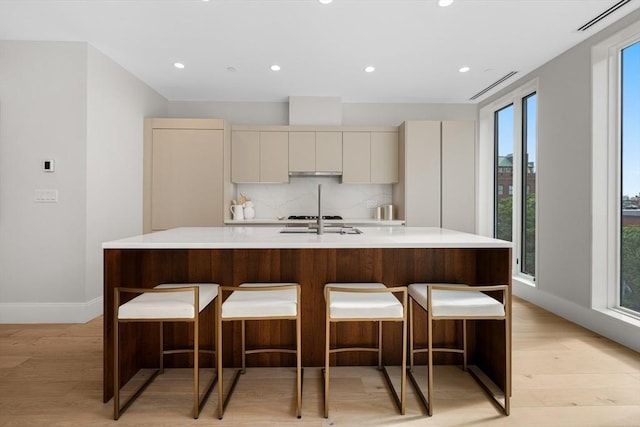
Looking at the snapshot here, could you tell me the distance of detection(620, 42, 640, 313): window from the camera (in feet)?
9.77

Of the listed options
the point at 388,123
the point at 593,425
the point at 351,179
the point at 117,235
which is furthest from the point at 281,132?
the point at 593,425

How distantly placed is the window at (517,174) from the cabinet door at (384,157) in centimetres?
141

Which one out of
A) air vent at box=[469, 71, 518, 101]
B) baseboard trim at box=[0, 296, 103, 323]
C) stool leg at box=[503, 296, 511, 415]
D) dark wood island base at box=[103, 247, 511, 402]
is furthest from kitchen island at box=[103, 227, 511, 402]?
air vent at box=[469, 71, 518, 101]

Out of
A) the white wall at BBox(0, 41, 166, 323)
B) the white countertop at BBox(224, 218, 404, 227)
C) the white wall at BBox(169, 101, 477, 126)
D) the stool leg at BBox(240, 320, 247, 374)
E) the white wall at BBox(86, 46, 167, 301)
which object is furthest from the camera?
the white wall at BBox(169, 101, 477, 126)

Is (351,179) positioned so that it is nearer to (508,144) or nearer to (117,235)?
(508,144)

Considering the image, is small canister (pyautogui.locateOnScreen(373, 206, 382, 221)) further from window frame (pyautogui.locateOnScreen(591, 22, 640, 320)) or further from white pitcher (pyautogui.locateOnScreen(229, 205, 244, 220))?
window frame (pyautogui.locateOnScreen(591, 22, 640, 320))

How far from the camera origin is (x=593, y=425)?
183 centimetres

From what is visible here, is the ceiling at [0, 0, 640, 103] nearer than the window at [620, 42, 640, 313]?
Yes

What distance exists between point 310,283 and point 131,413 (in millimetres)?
1193

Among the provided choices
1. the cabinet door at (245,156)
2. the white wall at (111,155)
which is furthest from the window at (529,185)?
the white wall at (111,155)

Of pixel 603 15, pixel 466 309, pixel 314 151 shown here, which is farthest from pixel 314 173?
pixel 466 309

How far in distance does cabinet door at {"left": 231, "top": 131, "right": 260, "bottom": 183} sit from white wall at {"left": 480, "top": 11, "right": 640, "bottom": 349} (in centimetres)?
337

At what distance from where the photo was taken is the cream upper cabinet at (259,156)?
4.93 m

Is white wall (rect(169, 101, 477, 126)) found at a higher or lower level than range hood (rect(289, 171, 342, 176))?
higher
